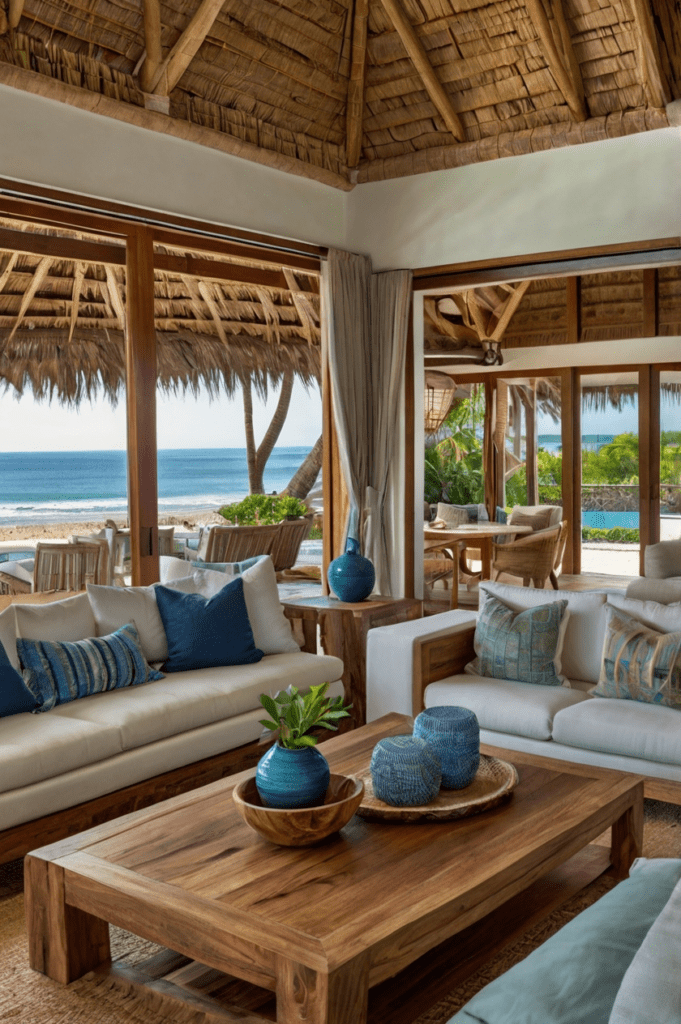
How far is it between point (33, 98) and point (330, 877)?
12.7 ft

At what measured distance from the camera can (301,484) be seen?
21.6ft

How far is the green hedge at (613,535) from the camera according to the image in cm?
887

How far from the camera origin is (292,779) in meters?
2.61

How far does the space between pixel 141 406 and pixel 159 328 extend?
1.97ft

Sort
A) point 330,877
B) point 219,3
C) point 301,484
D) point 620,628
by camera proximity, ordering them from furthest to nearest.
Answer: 1. point 301,484
2. point 219,3
3. point 620,628
4. point 330,877

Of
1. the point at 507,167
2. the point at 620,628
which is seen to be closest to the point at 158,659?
the point at 620,628

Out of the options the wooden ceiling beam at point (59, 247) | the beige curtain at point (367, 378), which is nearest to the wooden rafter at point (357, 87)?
the beige curtain at point (367, 378)

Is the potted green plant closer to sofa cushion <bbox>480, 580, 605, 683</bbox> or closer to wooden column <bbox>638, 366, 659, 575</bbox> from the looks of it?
sofa cushion <bbox>480, 580, 605, 683</bbox>

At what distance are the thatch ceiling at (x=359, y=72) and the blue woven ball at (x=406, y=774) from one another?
3.54 metres

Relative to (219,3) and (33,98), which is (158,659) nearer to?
(33,98)

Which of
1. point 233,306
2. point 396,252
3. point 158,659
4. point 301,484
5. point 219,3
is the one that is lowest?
point 158,659

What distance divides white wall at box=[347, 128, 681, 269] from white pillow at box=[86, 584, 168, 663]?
3.24 metres

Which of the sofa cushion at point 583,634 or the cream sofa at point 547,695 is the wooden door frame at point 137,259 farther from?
the sofa cushion at point 583,634

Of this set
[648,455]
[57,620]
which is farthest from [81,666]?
[648,455]
